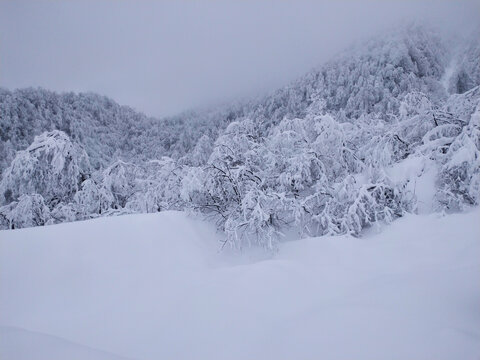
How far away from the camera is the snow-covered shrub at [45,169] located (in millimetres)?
7863

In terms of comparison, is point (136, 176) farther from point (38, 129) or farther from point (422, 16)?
point (422, 16)

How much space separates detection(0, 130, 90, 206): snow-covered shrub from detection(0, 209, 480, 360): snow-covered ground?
4.68m

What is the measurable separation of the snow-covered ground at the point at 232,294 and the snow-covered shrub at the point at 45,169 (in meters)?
4.68

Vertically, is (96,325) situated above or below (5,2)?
below

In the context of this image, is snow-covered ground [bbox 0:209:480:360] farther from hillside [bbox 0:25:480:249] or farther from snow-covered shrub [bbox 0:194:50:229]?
snow-covered shrub [bbox 0:194:50:229]

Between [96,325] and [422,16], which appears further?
[422,16]

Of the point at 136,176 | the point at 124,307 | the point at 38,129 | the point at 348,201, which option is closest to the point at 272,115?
the point at 38,129

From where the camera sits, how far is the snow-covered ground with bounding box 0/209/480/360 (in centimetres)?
208

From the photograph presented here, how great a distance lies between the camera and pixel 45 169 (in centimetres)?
823

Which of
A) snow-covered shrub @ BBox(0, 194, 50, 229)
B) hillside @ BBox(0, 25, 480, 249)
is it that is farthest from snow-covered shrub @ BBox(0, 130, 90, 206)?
snow-covered shrub @ BBox(0, 194, 50, 229)

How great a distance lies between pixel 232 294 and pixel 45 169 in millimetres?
7460

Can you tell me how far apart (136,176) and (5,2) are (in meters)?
6.70

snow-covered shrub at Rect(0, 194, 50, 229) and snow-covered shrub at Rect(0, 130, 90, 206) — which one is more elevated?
snow-covered shrub at Rect(0, 130, 90, 206)

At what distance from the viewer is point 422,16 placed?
5659cm
